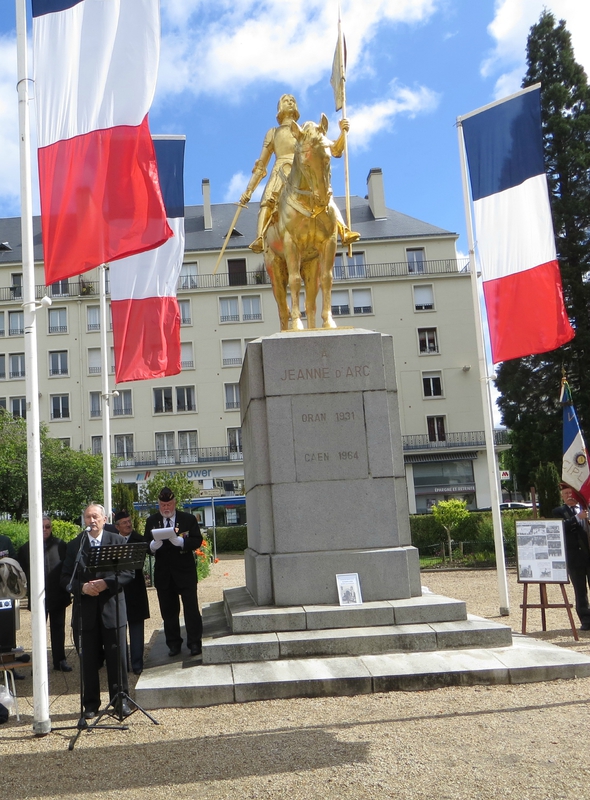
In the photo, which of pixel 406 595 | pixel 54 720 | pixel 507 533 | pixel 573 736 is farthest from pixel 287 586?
pixel 507 533

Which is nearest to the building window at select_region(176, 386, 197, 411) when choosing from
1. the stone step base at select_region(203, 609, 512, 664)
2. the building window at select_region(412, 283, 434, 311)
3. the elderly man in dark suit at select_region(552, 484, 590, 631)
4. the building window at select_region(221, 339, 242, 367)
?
the building window at select_region(221, 339, 242, 367)

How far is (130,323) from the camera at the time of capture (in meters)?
13.4

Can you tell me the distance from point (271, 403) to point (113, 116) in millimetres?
3283

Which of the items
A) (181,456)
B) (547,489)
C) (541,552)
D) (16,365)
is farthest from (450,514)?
(16,365)

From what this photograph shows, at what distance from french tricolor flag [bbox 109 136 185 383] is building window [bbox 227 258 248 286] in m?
39.4

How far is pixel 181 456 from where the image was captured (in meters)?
50.6

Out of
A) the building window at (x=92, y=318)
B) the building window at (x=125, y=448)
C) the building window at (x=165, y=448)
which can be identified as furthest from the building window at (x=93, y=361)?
the building window at (x=165, y=448)

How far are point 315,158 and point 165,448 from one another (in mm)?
43793

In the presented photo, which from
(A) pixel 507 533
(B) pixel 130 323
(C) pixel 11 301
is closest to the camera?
(B) pixel 130 323

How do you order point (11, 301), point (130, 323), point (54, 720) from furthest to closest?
point (11, 301) < point (130, 323) < point (54, 720)

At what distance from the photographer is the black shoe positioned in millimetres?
6406

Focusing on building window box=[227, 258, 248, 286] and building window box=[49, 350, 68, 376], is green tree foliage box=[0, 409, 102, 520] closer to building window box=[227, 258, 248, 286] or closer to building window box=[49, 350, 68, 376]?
building window box=[49, 350, 68, 376]

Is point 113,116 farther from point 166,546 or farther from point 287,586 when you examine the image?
point 287,586

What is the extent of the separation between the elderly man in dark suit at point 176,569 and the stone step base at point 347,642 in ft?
1.95
